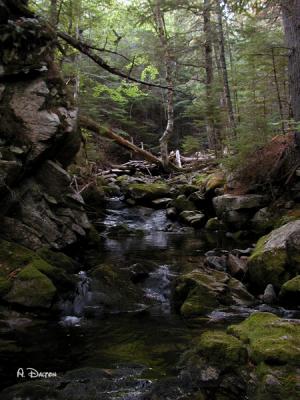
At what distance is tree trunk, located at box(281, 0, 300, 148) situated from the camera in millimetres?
9688

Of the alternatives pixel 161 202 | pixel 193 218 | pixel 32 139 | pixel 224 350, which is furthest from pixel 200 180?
pixel 224 350

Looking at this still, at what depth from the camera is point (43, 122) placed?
8602mm

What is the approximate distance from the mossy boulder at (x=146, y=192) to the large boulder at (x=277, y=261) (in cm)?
820

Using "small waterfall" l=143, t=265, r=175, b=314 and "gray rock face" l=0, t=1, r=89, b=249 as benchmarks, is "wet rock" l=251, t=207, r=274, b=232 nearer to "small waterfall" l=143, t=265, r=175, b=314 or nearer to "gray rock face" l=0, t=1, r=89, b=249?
"small waterfall" l=143, t=265, r=175, b=314

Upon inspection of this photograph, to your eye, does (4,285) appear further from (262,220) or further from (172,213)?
(172,213)

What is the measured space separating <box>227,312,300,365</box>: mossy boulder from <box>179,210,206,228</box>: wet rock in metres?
8.43

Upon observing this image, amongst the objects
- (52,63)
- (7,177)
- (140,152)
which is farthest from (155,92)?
(7,177)

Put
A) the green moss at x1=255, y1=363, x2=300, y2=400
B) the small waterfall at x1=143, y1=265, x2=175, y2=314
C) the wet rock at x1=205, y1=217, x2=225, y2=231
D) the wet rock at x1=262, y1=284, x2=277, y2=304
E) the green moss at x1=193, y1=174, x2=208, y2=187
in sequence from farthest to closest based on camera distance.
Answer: the green moss at x1=193, y1=174, x2=208, y2=187
the wet rock at x1=205, y1=217, x2=225, y2=231
the small waterfall at x1=143, y1=265, x2=175, y2=314
the wet rock at x1=262, y1=284, x2=277, y2=304
the green moss at x1=255, y1=363, x2=300, y2=400

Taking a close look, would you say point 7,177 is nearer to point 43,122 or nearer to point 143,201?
point 43,122

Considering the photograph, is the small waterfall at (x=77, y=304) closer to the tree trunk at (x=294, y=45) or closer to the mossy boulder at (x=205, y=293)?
the mossy boulder at (x=205, y=293)

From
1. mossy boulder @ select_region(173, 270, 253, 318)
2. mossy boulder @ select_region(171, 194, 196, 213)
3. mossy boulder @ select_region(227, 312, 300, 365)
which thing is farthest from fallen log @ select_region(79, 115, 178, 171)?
mossy boulder @ select_region(227, 312, 300, 365)

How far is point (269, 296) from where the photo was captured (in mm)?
6379

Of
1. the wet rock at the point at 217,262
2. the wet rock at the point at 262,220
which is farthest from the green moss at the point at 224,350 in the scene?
the wet rock at the point at 262,220

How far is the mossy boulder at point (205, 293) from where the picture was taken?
6.10 m
